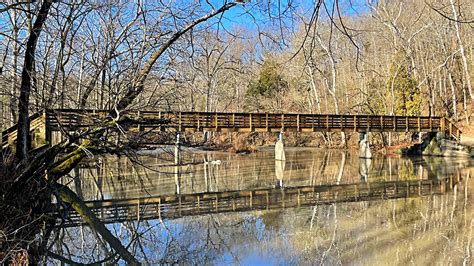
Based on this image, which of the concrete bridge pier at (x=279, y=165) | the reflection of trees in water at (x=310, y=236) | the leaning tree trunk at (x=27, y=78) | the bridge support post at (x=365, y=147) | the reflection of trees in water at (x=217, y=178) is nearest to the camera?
the leaning tree trunk at (x=27, y=78)

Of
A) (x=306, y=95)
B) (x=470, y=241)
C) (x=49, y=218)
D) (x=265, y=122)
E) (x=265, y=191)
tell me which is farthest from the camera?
(x=306, y=95)

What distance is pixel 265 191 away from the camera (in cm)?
1240

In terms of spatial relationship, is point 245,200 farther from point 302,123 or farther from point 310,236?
point 302,123

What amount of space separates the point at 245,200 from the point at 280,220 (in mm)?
2565

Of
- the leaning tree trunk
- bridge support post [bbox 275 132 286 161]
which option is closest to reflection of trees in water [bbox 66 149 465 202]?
bridge support post [bbox 275 132 286 161]

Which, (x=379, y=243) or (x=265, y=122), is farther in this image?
(x=265, y=122)

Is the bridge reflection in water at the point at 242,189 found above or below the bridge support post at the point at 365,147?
below

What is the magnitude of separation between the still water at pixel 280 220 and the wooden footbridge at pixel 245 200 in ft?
0.08

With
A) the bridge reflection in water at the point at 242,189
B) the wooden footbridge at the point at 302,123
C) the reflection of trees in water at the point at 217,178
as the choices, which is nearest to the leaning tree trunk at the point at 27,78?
the bridge reflection in water at the point at 242,189

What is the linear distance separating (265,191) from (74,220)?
5684mm

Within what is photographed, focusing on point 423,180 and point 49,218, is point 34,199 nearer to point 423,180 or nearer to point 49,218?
point 49,218

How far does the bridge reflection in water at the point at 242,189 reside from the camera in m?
9.70

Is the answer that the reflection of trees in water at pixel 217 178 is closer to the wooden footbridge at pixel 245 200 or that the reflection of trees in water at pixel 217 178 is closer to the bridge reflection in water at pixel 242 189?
the bridge reflection in water at pixel 242 189

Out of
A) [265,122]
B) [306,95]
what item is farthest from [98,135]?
[306,95]
